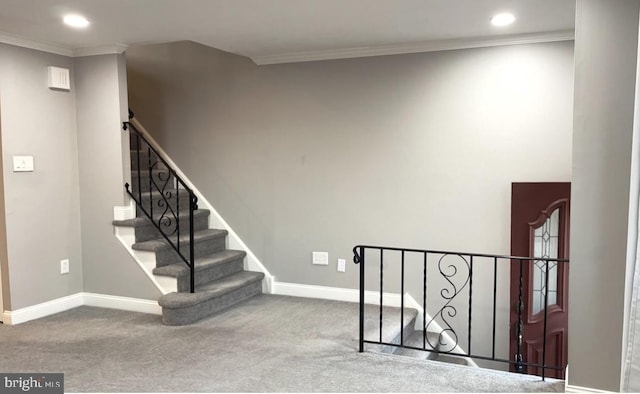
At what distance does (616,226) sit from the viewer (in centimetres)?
256

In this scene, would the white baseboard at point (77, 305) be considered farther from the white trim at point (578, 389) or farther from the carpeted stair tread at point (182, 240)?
the white trim at point (578, 389)

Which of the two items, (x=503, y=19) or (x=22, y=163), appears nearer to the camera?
(x=503, y=19)

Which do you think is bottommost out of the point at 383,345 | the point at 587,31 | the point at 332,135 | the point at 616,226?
the point at 383,345

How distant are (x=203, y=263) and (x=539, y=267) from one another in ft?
9.23

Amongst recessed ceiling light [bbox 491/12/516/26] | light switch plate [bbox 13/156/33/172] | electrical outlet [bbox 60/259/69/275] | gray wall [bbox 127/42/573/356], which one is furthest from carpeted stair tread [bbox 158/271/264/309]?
recessed ceiling light [bbox 491/12/516/26]

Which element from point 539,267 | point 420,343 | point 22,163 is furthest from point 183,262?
point 539,267

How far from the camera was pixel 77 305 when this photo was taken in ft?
14.8

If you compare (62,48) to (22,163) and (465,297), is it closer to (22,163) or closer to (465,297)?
(22,163)

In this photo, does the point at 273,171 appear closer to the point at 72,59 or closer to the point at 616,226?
the point at 72,59

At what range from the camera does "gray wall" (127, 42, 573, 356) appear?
13.1ft

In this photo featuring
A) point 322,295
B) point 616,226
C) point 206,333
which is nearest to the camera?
point 616,226

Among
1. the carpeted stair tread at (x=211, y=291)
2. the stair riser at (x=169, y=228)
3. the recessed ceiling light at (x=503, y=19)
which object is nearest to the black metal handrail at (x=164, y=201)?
the stair riser at (x=169, y=228)

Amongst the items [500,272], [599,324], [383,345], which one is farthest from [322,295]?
[599,324]

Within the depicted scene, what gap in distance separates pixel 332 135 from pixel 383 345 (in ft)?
6.28
